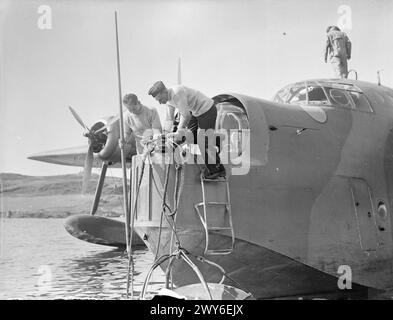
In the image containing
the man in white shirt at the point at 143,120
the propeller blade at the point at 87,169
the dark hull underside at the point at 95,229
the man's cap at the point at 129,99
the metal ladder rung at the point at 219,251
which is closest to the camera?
the metal ladder rung at the point at 219,251

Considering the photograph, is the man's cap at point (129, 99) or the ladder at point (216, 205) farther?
the man's cap at point (129, 99)

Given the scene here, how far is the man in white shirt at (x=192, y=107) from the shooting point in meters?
6.47

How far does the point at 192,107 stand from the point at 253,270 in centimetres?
232

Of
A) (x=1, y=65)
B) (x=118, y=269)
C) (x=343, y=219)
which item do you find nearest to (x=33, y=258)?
(x=118, y=269)

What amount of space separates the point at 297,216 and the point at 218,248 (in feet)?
4.61

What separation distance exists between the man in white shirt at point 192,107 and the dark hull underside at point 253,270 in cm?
82

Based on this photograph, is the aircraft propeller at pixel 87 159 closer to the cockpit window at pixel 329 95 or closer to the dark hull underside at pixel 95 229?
the cockpit window at pixel 329 95

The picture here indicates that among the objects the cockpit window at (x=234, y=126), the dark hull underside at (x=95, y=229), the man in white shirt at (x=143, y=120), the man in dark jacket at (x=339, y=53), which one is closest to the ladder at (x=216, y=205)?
the cockpit window at (x=234, y=126)

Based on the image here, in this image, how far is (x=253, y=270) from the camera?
7.22 meters

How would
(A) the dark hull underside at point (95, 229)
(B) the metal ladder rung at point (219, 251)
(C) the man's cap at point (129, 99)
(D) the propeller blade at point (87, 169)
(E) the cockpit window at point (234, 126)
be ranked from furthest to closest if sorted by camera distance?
(A) the dark hull underside at point (95, 229), (D) the propeller blade at point (87, 169), (E) the cockpit window at point (234, 126), (C) the man's cap at point (129, 99), (B) the metal ladder rung at point (219, 251)

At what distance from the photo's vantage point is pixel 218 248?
6.66 metres

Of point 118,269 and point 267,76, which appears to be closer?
point 267,76
